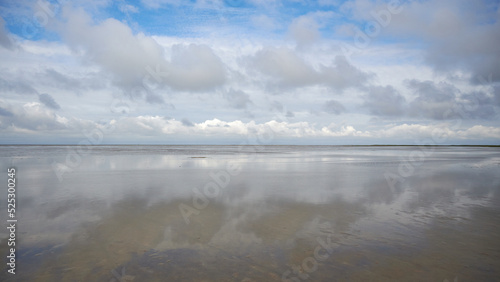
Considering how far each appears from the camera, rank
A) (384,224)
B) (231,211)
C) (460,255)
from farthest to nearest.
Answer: (231,211), (384,224), (460,255)

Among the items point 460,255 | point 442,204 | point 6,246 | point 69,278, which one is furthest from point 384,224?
point 6,246

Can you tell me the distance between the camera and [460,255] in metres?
6.07

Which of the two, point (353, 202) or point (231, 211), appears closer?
point (231, 211)

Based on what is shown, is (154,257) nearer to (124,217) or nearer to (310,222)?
(124,217)

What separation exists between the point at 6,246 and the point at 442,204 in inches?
577

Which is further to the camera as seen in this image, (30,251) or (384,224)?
(384,224)

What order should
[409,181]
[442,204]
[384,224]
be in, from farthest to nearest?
1. [409,181]
2. [442,204]
3. [384,224]

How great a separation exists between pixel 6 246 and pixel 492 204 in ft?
54.7

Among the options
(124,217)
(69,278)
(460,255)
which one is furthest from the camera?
(124,217)

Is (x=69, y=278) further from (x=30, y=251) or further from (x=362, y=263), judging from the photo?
(x=362, y=263)

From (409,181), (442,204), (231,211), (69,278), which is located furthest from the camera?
(409,181)

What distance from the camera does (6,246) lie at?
21.3 feet

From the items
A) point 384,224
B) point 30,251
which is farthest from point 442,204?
point 30,251

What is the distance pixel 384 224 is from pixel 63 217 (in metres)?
10.5
